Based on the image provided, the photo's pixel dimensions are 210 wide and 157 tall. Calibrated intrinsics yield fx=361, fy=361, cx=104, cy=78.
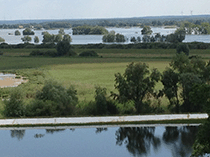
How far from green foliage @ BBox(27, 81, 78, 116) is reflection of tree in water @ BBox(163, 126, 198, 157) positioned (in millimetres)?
5616

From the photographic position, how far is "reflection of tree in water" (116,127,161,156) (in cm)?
1419

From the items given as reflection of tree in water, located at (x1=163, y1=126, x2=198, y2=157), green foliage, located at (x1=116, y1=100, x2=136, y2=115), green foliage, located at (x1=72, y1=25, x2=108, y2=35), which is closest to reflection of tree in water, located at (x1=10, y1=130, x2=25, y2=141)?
green foliage, located at (x1=116, y1=100, x2=136, y2=115)

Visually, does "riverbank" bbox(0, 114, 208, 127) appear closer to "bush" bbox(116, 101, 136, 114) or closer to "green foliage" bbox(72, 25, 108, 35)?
"bush" bbox(116, 101, 136, 114)

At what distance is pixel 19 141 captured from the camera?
15070 millimetres

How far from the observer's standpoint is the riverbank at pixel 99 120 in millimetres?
16891

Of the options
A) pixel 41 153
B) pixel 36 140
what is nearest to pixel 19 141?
pixel 36 140

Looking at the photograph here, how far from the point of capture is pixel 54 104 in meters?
19.2

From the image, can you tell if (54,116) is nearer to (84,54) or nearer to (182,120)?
(182,120)

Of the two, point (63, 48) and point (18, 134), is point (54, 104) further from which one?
point (63, 48)

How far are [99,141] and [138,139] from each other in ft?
5.40

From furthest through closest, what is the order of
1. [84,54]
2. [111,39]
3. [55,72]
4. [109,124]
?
[111,39], [84,54], [55,72], [109,124]

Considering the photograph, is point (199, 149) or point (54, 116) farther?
point (54, 116)

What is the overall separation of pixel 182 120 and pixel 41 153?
23.1 ft

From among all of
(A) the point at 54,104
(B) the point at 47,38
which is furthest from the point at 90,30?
(A) the point at 54,104
